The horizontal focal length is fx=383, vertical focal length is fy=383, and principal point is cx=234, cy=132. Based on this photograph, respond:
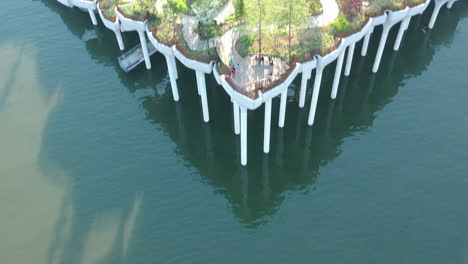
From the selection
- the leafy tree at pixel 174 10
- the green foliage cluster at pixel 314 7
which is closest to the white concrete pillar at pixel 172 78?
the leafy tree at pixel 174 10

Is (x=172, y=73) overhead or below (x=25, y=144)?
overhead

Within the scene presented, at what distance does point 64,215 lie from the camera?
4016 centimetres

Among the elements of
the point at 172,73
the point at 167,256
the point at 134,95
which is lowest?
the point at 167,256

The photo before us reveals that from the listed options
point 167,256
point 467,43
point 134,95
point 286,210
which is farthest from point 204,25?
point 467,43

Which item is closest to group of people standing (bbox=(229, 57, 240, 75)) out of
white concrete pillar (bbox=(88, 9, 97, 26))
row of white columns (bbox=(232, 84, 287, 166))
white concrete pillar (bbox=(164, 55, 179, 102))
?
row of white columns (bbox=(232, 84, 287, 166))

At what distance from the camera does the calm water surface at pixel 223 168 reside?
37438mm

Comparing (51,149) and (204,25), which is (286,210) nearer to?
(204,25)

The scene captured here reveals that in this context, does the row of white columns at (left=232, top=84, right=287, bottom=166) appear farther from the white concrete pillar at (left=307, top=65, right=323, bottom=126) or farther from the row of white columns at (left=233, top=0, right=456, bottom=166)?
the white concrete pillar at (left=307, top=65, right=323, bottom=126)

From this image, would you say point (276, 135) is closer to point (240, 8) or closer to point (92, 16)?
point (240, 8)

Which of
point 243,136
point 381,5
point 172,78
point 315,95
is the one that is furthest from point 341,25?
point 172,78

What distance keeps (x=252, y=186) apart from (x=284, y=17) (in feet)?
60.3

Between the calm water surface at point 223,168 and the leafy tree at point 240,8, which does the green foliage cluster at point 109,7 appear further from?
the leafy tree at point 240,8

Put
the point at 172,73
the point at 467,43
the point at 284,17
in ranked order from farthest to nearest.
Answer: the point at 467,43
the point at 172,73
the point at 284,17

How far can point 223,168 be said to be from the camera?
144ft
